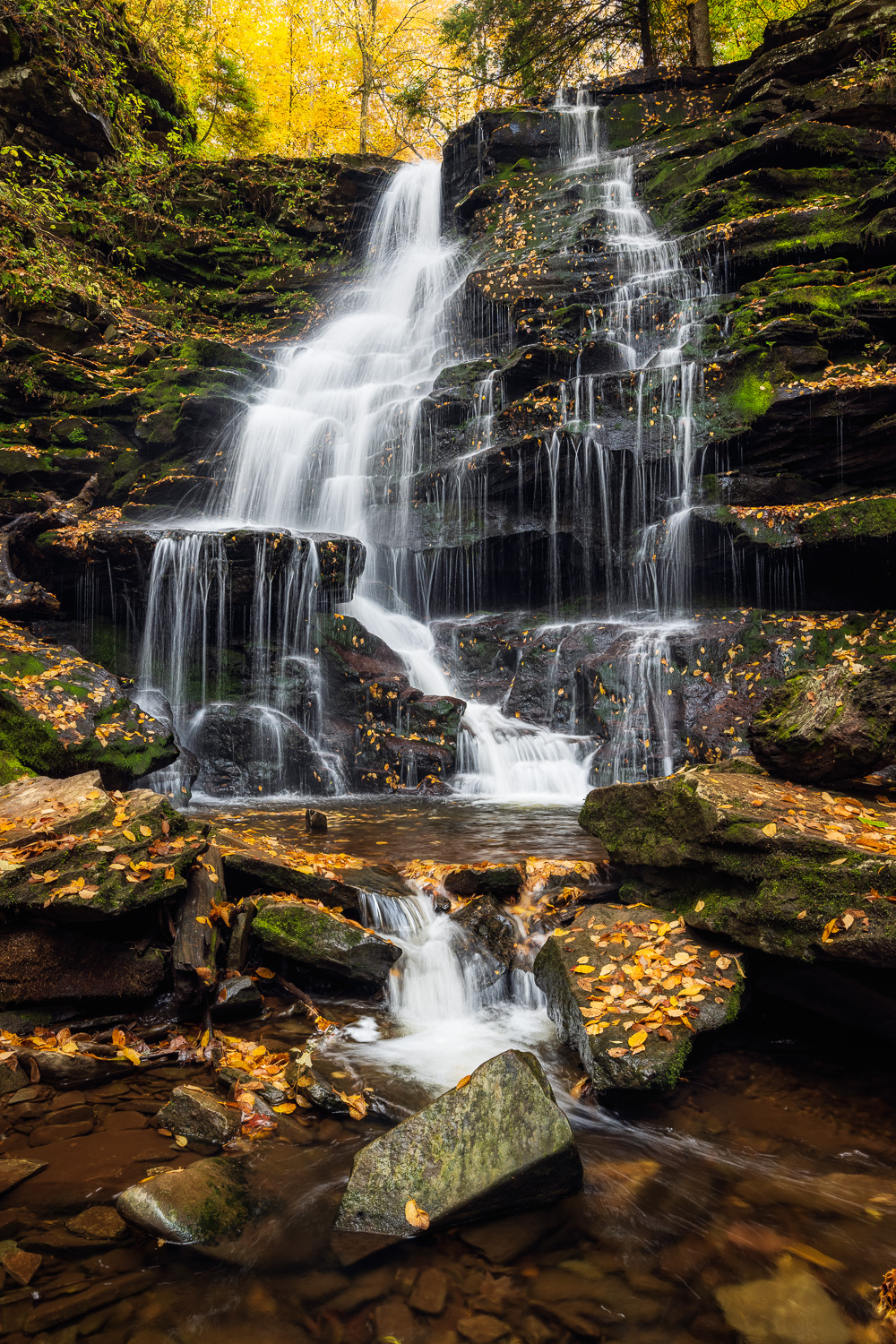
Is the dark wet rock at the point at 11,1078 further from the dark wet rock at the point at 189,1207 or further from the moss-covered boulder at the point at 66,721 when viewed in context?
the moss-covered boulder at the point at 66,721

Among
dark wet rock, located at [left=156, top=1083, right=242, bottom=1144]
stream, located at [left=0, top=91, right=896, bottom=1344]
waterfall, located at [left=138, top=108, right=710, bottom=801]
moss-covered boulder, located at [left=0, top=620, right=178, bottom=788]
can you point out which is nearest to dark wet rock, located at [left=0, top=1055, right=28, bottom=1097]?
stream, located at [left=0, top=91, right=896, bottom=1344]

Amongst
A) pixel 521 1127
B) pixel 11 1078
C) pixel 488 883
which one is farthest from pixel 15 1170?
pixel 488 883

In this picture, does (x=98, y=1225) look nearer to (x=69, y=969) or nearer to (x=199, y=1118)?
(x=199, y=1118)

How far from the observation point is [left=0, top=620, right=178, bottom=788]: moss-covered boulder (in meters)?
6.99

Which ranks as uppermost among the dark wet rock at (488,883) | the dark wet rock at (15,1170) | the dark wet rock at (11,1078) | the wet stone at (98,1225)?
the dark wet rock at (488,883)

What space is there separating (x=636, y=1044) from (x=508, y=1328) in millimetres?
1498

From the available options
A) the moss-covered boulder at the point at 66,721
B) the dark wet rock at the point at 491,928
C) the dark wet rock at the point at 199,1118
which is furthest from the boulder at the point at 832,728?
the moss-covered boulder at the point at 66,721

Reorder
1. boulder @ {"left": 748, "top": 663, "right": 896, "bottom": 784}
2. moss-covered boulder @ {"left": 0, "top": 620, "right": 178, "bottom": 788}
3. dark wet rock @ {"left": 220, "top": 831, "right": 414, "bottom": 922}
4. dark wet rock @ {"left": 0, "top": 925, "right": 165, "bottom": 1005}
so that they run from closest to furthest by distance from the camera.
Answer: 1. dark wet rock @ {"left": 0, "top": 925, "right": 165, "bottom": 1005}
2. boulder @ {"left": 748, "top": 663, "right": 896, "bottom": 784}
3. dark wet rock @ {"left": 220, "top": 831, "right": 414, "bottom": 922}
4. moss-covered boulder @ {"left": 0, "top": 620, "right": 178, "bottom": 788}

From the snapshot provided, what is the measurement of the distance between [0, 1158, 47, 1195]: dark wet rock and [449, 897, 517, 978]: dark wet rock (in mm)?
2765

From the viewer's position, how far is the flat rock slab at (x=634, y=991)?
3430 mm

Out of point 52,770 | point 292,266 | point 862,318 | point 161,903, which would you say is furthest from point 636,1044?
point 292,266

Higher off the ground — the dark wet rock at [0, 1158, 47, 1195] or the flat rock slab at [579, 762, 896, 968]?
the flat rock slab at [579, 762, 896, 968]

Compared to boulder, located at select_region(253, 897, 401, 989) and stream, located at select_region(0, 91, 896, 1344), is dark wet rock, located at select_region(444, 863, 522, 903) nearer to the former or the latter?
stream, located at select_region(0, 91, 896, 1344)

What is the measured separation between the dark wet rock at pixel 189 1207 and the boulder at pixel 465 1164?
39cm
